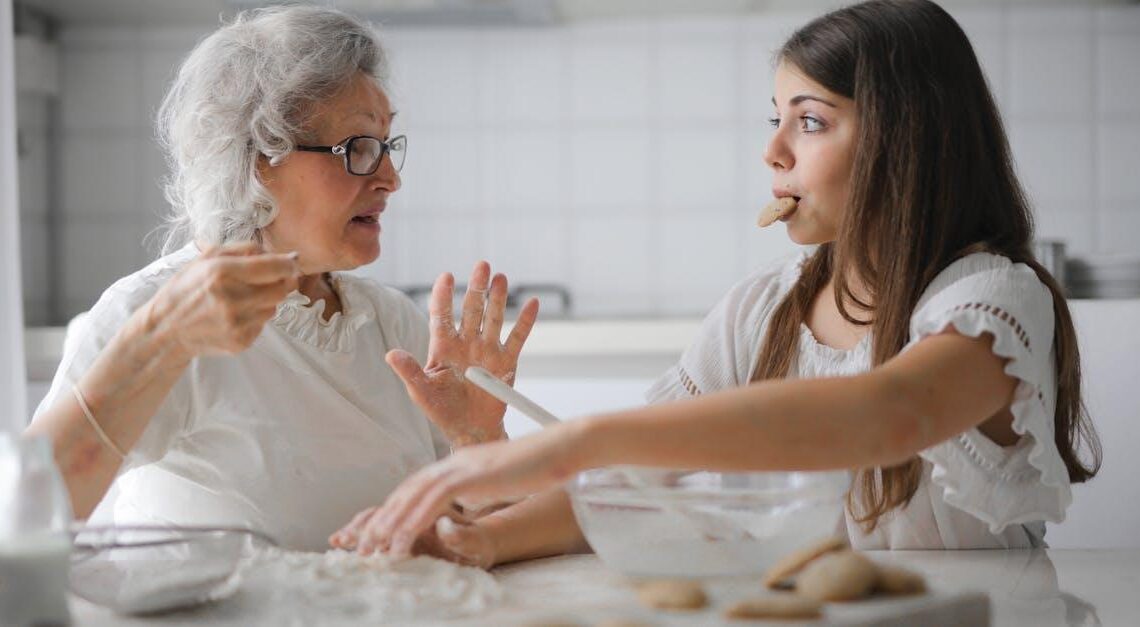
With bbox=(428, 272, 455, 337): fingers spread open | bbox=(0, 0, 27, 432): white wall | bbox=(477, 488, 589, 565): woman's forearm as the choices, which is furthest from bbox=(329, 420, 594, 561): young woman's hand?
bbox=(0, 0, 27, 432): white wall

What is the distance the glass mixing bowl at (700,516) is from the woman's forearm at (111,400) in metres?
0.52

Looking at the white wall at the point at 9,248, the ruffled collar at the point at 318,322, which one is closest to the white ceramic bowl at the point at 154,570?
the ruffled collar at the point at 318,322

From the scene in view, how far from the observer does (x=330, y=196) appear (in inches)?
68.6

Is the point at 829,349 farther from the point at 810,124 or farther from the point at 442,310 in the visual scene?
the point at 442,310

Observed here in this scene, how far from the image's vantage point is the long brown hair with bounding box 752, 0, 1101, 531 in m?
1.51

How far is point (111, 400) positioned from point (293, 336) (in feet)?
1.32

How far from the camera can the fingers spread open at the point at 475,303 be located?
1585mm

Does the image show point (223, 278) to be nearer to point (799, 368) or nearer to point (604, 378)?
point (799, 368)

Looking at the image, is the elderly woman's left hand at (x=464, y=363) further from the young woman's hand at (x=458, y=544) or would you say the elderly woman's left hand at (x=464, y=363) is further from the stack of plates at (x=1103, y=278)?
A: the stack of plates at (x=1103, y=278)

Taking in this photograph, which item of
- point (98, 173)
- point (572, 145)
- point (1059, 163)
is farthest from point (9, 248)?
point (1059, 163)

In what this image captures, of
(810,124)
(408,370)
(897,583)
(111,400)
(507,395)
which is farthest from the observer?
(810,124)

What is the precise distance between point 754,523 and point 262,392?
0.84m

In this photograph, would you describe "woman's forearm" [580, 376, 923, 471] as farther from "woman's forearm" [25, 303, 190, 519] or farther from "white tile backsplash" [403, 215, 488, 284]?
"white tile backsplash" [403, 215, 488, 284]

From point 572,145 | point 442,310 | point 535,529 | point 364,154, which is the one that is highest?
point 572,145
